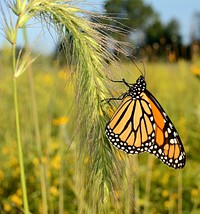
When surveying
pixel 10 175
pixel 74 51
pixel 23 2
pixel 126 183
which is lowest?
pixel 10 175

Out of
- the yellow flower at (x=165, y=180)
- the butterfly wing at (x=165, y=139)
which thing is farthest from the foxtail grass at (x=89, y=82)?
the yellow flower at (x=165, y=180)

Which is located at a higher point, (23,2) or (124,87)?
(23,2)

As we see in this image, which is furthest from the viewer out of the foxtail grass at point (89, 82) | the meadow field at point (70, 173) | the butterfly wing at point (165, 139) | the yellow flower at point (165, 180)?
the yellow flower at point (165, 180)

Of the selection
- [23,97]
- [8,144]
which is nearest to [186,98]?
[23,97]

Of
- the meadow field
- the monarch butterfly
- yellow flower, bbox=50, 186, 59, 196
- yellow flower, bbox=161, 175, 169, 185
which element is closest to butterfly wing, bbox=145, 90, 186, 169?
the monarch butterfly

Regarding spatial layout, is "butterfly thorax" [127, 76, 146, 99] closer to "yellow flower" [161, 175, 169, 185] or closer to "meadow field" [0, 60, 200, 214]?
"meadow field" [0, 60, 200, 214]

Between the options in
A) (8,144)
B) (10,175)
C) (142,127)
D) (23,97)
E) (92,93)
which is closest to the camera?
(92,93)

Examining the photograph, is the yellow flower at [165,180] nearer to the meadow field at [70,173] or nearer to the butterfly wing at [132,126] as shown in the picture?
the meadow field at [70,173]

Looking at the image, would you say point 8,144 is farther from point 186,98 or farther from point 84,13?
point 84,13
